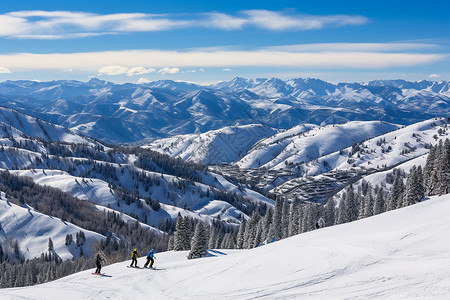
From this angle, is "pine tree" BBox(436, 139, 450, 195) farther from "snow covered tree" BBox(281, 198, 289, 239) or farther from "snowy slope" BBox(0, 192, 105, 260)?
"snowy slope" BBox(0, 192, 105, 260)

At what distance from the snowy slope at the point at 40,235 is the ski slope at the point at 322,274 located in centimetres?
15764

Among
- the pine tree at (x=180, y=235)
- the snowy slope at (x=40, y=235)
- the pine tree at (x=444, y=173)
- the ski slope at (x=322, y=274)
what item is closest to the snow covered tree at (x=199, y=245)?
the pine tree at (x=180, y=235)

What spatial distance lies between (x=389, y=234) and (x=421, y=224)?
3.91 m

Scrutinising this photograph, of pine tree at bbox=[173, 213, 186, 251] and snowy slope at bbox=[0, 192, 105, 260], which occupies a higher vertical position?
pine tree at bbox=[173, 213, 186, 251]

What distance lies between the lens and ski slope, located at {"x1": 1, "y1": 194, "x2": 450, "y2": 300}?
21578 mm

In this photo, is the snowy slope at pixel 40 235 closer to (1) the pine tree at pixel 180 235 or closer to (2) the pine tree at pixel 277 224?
(1) the pine tree at pixel 180 235

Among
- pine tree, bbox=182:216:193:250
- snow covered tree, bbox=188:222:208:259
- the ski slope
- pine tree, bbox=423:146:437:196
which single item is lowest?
pine tree, bbox=182:216:193:250

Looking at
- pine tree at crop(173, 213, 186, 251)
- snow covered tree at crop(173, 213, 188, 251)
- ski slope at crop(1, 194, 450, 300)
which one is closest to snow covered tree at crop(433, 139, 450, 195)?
ski slope at crop(1, 194, 450, 300)

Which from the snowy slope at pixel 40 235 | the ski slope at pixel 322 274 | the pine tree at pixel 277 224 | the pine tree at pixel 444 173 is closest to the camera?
the ski slope at pixel 322 274

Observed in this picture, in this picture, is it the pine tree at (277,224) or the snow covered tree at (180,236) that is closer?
the snow covered tree at (180,236)

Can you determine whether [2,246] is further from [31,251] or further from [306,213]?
[306,213]

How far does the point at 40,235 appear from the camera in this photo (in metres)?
190

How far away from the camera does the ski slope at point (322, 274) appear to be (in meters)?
21.6

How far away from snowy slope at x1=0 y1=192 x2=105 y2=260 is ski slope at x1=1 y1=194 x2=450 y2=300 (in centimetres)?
15764
